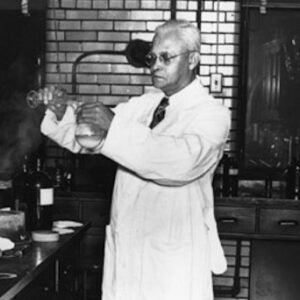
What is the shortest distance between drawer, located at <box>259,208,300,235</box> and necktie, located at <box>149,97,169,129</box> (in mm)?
2066

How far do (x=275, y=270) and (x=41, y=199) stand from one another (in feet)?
7.29

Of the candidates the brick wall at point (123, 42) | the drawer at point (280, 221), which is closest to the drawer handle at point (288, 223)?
the drawer at point (280, 221)

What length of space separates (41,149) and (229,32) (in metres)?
1.60

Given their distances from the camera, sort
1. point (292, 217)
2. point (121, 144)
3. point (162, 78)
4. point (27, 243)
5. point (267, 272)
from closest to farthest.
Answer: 1. point (121, 144)
2. point (162, 78)
3. point (27, 243)
4. point (292, 217)
5. point (267, 272)

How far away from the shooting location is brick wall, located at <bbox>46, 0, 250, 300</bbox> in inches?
197

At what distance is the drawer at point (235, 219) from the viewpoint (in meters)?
4.49

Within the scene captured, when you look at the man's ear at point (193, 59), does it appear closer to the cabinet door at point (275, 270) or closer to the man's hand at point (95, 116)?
the man's hand at point (95, 116)

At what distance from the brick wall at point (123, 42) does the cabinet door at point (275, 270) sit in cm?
21

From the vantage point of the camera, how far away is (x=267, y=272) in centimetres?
482

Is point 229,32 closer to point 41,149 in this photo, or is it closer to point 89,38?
point 89,38

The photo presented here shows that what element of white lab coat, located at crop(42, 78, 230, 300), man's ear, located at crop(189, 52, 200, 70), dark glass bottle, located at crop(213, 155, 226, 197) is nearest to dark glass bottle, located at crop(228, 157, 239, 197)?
dark glass bottle, located at crop(213, 155, 226, 197)

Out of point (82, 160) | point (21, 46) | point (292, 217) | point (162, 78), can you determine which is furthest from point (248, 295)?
point (162, 78)

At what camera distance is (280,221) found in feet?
14.7

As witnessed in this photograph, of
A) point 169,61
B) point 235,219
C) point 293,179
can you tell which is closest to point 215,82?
point 293,179
